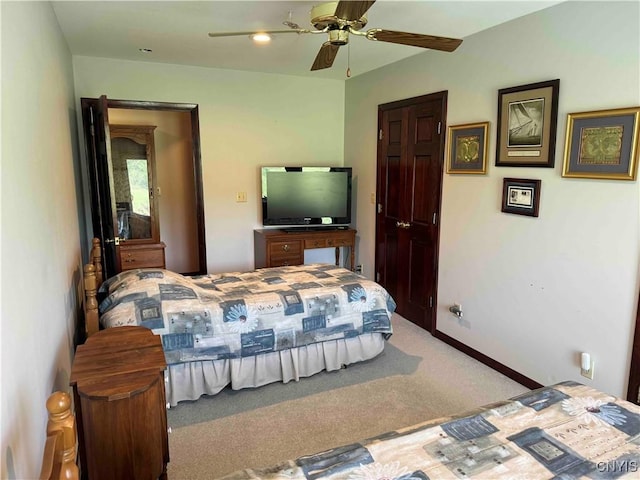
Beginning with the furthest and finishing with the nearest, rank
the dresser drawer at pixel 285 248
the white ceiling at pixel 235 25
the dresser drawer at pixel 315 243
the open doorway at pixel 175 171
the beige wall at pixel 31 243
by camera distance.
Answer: the dresser drawer at pixel 315 243
the dresser drawer at pixel 285 248
the open doorway at pixel 175 171
the white ceiling at pixel 235 25
the beige wall at pixel 31 243

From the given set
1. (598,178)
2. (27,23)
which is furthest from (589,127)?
(27,23)

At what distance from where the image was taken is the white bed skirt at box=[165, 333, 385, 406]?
2.74 metres

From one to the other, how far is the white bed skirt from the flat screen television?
1.95 meters

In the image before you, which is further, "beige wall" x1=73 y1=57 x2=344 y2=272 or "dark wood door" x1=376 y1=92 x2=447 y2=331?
"beige wall" x1=73 y1=57 x2=344 y2=272

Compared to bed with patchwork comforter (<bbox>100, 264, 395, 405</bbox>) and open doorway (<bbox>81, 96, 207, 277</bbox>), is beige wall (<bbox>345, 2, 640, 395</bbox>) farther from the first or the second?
open doorway (<bbox>81, 96, 207, 277</bbox>)

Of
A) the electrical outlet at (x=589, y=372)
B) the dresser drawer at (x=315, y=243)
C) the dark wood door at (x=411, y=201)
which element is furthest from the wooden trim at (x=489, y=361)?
the dresser drawer at (x=315, y=243)

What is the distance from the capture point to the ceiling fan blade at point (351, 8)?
1929 millimetres

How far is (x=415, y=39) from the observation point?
2.40 metres

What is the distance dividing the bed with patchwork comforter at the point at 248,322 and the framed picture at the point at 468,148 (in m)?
1.22

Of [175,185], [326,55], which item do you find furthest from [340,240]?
[326,55]

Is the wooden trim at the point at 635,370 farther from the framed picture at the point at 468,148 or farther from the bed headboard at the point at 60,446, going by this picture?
the bed headboard at the point at 60,446

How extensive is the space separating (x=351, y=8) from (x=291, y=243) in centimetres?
295

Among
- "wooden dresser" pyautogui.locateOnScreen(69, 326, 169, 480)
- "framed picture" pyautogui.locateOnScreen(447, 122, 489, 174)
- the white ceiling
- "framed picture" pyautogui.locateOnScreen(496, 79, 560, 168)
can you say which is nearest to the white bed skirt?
"wooden dresser" pyautogui.locateOnScreen(69, 326, 169, 480)

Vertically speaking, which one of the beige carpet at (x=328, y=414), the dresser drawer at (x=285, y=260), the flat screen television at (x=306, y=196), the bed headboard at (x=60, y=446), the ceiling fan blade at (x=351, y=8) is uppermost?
the ceiling fan blade at (x=351, y=8)
